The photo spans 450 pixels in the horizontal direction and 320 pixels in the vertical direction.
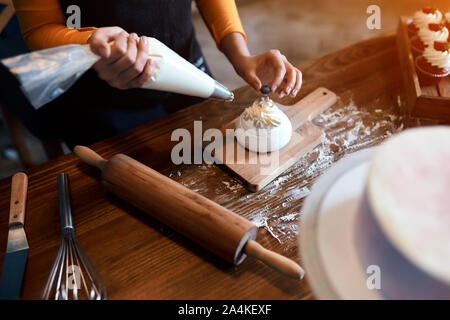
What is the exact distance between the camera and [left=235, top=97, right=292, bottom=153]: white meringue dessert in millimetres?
846

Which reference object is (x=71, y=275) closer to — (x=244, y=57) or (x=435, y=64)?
(x=244, y=57)

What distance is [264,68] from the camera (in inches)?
37.6

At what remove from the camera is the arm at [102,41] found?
66cm

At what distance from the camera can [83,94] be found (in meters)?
1.08

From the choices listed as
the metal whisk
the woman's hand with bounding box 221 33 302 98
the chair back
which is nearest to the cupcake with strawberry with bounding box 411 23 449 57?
the woman's hand with bounding box 221 33 302 98

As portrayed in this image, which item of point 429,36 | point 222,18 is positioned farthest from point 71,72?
point 429,36

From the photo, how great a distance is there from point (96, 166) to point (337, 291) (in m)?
0.68

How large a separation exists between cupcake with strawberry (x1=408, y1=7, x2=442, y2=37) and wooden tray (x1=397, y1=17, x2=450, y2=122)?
4.1 inches

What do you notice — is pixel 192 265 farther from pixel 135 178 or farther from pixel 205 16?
pixel 205 16

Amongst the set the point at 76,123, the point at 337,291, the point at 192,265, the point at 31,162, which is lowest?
the point at 31,162

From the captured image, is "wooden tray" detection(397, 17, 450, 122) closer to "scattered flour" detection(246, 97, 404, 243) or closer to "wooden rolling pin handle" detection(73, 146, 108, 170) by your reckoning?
"scattered flour" detection(246, 97, 404, 243)

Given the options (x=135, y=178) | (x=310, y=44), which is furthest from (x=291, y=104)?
(x=310, y=44)

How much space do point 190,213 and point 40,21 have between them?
648 millimetres

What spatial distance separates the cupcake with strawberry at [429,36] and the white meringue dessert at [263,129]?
1.73 feet
